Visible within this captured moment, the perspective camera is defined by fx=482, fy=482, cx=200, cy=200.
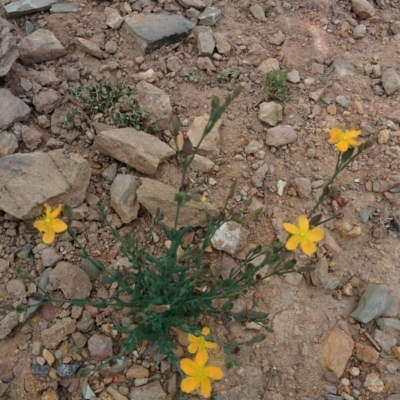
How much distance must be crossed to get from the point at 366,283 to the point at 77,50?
370 cm

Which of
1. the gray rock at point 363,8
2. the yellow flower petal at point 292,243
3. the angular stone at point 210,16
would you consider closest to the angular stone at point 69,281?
the yellow flower petal at point 292,243

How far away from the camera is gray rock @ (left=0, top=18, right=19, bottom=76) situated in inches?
183

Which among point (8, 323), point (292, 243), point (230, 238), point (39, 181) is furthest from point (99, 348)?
point (292, 243)

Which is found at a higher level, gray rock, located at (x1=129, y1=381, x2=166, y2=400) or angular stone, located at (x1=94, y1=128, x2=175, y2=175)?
angular stone, located at (x1=94, y1=128, x2=175, y2=175)

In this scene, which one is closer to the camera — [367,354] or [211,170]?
[367,354]

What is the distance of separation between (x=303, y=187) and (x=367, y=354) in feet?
4.95

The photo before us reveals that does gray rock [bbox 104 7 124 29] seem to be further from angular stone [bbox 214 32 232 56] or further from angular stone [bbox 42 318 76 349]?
angular stone [bbox 42 318 76 349]

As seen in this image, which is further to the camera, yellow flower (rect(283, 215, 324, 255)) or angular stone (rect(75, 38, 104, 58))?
angular stone (rect(75, 38, 104, 58))

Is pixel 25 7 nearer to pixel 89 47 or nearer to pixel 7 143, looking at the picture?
pixel 89 47

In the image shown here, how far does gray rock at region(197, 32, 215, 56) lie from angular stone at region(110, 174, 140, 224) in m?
1.82

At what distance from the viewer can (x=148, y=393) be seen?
3.45m

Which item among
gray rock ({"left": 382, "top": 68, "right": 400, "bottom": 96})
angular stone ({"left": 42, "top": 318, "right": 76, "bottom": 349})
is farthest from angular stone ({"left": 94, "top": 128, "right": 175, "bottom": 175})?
gray rock ({"left": 382, "top": 68, "right": 400, "bottom": 96})

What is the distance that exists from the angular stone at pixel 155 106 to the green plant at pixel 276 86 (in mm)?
1055

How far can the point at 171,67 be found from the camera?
200 inches
